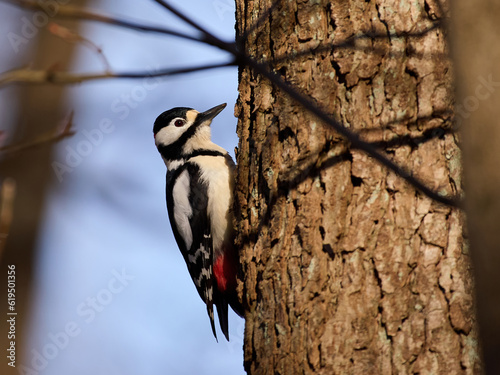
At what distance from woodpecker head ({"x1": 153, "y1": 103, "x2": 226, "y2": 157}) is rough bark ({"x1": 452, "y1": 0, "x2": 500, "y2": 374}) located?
10.2 ft

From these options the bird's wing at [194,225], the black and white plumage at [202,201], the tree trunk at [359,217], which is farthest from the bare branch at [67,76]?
the bird's wing at [194,225]

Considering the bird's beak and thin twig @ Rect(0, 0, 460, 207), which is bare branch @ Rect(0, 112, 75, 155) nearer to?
thin twig @ Rect(0, 0, 460, 207)

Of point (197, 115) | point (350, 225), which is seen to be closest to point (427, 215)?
→ point (350, 225)

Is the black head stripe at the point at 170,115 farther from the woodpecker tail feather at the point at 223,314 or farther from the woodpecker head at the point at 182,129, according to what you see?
the woodpecker tail feather at the point at 223,314

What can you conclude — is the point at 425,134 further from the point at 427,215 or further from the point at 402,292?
the point at 402,292

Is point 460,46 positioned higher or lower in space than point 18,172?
lower

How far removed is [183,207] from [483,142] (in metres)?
3.17

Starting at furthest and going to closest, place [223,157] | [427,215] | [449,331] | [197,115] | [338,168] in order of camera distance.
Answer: [197,115]
[223,157]
[338,168]
[427,215]
[449,331]

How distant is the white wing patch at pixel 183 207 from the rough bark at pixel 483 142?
3013 millimetres

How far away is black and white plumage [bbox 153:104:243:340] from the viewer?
12.5ft

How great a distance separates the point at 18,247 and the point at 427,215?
222 centimetres

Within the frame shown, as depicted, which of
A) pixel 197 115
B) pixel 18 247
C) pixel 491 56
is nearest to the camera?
pixel 491 56

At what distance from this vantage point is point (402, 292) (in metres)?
1.96

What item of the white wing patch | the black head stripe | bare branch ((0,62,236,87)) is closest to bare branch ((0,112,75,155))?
bare branch ((0,62,236,87))
